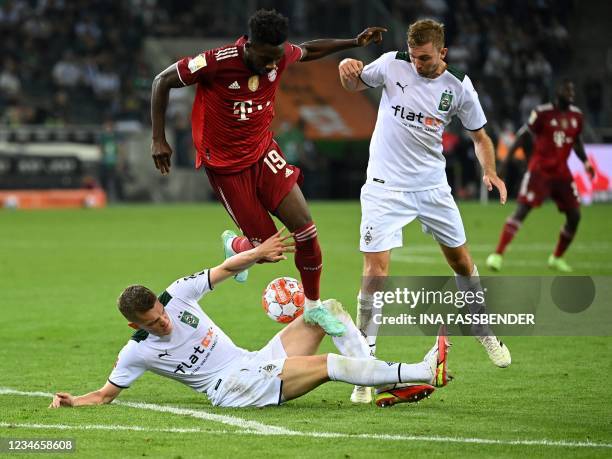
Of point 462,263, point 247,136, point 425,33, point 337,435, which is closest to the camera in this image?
point 337,435

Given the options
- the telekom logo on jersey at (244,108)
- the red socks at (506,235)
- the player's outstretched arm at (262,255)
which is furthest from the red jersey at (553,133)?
the player's outstretched arm at (262,255)

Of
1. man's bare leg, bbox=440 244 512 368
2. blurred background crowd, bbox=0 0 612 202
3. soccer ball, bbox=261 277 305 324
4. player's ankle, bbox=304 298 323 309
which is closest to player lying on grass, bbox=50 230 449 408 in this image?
player's ankle, bbox=304 298 323 309

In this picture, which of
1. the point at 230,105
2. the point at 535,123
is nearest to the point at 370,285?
the point at 230,105

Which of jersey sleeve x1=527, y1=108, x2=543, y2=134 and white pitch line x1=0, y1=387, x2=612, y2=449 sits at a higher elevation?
jersey sleeve x1=527, y1=108, x2=543, y2=134

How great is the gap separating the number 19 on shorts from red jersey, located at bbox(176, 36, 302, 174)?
61 millimetres

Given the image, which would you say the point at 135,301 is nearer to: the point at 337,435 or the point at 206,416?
the point at 206,416

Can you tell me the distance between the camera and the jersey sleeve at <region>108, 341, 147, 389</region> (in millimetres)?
8031

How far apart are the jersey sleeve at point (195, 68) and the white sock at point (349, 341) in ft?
6.19

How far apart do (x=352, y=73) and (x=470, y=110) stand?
3.13ft

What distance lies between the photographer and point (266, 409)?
812cm

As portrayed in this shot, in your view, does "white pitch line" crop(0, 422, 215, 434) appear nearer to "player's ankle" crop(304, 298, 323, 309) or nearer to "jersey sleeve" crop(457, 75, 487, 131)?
"player's ankle" crop(304, 298, 323, 309)

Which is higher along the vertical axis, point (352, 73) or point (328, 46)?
point (328, 46)

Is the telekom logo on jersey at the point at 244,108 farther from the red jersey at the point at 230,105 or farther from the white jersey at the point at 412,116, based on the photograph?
the white jersey at the point at 412,116

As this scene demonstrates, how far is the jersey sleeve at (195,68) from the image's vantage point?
867 cm
